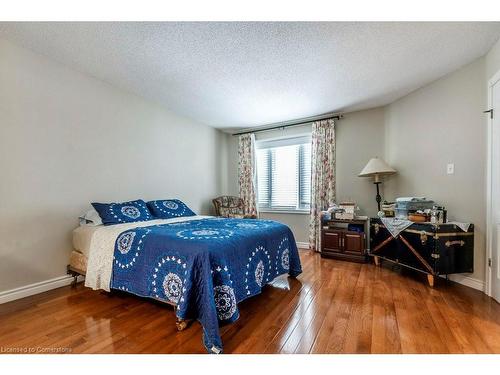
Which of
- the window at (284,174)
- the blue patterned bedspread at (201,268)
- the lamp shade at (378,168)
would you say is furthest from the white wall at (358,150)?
the blue patterned bedspread at (201,268)

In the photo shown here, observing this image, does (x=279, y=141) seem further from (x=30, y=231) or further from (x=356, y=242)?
(x=30, y=231)

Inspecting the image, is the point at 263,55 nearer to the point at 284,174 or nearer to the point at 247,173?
the point at 284,174

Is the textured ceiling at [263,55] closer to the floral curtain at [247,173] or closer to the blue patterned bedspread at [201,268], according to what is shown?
the floral curtain at [247,173]

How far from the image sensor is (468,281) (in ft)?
8.29

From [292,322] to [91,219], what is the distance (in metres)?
2.37

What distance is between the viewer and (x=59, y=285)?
254 cm

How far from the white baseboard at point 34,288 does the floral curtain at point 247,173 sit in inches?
120

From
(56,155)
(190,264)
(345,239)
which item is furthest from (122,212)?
(345,239)

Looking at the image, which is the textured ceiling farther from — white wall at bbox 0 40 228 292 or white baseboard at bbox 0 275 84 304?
white baseboard at bbox 0 275 84 304

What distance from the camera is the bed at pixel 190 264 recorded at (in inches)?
64.7

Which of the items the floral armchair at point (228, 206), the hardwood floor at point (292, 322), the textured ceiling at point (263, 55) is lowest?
the hardwood floor at point (292, 322)

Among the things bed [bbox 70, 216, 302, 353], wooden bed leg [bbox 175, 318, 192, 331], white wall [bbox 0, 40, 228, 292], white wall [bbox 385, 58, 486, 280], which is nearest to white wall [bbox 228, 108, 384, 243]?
white wall [bbox 385, 58, 486, 280]

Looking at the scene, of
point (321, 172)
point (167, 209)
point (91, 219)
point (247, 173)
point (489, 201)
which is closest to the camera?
point (489, 201)
